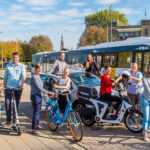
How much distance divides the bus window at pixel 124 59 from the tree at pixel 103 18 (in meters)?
54.4

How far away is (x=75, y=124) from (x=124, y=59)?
1238 cm

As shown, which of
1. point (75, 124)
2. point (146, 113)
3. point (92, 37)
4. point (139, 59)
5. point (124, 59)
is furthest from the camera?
point (92, 37)

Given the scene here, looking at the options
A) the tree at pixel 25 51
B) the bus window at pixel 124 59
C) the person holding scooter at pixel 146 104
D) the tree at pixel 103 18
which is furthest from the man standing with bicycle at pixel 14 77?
the tree at pixel 103 18

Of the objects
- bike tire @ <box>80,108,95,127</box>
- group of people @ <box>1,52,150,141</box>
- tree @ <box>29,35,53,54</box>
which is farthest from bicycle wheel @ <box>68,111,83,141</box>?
tree @ <box>29,35,53,54</box>

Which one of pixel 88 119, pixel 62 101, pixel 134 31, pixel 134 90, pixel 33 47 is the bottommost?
pixel 88 119

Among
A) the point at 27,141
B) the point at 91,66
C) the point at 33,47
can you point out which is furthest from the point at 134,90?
the point at 33,47

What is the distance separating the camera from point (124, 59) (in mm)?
16578

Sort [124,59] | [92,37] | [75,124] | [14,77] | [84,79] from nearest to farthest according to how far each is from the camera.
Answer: [75,124]
[14,77]
[84,79]
[124,59]
[92,37]

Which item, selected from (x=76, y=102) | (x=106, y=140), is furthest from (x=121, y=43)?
(x=106, y=140)

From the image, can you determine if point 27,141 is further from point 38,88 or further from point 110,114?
point 110,114

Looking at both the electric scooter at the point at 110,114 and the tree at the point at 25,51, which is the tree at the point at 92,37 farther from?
the electric scooter at the point at 110,114

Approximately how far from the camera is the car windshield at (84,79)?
7.58 metres

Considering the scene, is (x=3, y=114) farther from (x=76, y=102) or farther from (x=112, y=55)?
(x=112, y=55)

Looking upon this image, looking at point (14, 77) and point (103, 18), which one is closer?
point (14, 77)
